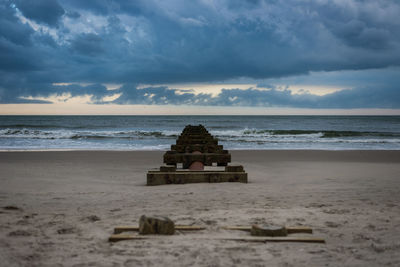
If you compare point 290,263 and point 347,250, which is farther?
point 347,250

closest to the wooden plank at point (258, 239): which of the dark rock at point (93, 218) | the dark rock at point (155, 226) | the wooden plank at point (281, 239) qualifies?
the wooden plank at point (281, 239)

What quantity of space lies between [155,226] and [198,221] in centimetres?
73

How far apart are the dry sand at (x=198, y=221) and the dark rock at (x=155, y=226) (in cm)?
13

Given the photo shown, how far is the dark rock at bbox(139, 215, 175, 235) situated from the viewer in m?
3.62

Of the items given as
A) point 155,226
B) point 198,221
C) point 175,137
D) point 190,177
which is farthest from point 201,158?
point 175,137

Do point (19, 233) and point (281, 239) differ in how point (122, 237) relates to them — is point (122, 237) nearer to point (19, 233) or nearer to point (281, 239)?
point (19, 233)

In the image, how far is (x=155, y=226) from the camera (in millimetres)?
3631

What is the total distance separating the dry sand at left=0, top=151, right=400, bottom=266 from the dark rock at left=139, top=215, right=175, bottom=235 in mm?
128

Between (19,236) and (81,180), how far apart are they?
4.97 metres

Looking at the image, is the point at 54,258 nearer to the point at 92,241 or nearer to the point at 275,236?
the point at 92,241

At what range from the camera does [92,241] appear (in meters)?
3.49

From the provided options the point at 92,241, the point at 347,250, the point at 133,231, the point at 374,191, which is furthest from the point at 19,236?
the point at 374,191

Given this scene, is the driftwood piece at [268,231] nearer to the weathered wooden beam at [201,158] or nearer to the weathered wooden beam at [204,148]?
the weathered wooden beam at [201,158]

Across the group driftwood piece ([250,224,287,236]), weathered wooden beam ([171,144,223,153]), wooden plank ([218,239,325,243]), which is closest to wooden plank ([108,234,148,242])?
wooden plank ([218,239,325,243])
